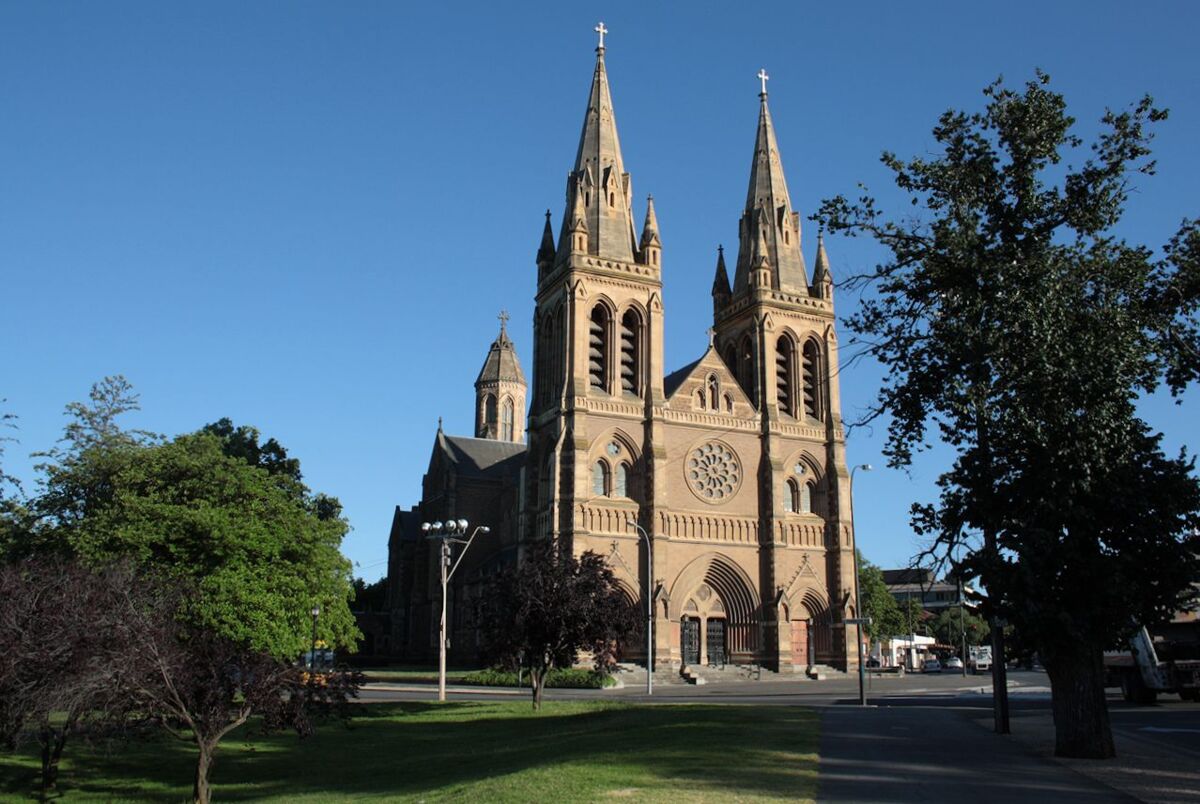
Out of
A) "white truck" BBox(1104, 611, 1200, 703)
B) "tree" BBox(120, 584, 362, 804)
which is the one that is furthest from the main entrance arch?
"tree" BBox(120, 584, 362, 804)

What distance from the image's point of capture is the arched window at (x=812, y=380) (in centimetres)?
6116

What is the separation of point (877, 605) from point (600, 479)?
3505cm

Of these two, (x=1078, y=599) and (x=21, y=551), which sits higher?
(x=21, y=551)

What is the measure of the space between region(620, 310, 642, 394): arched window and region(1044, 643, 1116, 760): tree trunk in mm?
41047

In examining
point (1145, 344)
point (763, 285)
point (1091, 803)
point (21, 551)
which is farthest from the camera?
point (763, 285)

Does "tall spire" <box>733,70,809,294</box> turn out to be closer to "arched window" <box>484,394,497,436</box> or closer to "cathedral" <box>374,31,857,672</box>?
"cathedral" <box>374,31,857,672</box>

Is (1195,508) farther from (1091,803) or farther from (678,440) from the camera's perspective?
(678,440)

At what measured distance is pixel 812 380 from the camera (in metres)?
61.7

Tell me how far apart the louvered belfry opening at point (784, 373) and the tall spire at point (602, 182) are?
10.4m

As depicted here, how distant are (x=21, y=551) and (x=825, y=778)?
111 feet

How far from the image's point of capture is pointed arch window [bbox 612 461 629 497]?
5441 cm

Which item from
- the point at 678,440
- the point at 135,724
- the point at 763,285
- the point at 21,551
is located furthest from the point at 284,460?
the point at 135,724

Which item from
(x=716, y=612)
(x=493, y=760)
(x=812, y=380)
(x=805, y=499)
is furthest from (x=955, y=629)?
(x=493, y=760)

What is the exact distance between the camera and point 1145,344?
16516mm
